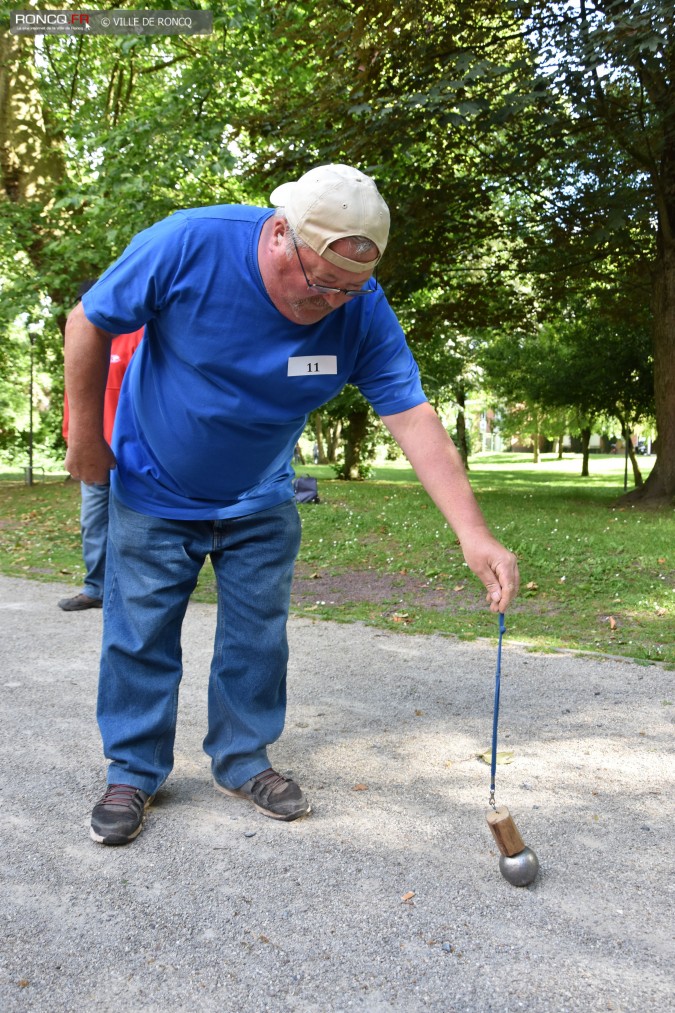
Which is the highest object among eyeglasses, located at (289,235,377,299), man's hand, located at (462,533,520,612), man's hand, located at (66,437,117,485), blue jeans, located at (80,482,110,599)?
eyeglasses, located at (289,235,377,299)

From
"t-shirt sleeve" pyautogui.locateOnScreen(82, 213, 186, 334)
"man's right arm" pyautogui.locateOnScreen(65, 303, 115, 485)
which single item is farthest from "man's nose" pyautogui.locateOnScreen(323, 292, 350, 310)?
"man's right arm" pyautogui.locateOnScreen(65, 303, 115, 485)

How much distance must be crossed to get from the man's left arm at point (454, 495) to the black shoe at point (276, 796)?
100cm

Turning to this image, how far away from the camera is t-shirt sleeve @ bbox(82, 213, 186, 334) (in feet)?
7.91

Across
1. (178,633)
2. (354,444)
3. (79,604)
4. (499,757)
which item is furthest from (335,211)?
(354,444)

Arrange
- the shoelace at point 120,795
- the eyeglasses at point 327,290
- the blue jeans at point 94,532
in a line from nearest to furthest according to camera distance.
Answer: the eyeglasses at point 327,290, the shoelace at point 120,795, the blue jeans at point 94,532

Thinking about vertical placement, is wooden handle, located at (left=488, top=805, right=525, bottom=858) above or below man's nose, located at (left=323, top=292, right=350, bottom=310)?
below

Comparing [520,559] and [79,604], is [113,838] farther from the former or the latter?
[520,559]

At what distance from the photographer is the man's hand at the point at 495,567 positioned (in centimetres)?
244

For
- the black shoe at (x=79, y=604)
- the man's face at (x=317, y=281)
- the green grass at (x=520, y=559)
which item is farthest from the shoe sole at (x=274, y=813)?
the black shoe at (x=79, y=604)

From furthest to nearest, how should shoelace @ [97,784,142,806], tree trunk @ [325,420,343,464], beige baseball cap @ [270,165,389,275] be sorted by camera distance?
tree trunk @ [325,420,343,464], shoelace @ [97,784,142,806], beige baseball cap @ [270,165,389,275]

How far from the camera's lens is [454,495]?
2.65m

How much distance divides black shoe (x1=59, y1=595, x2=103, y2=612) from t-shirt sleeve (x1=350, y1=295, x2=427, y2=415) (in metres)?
4.07

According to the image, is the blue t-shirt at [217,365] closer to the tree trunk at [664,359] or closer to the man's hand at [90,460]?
the man's hand at [90,460]

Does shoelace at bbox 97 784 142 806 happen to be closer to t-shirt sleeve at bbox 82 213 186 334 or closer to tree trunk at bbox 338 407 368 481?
t-shirt sleeve at bbox 82 213 186 334
